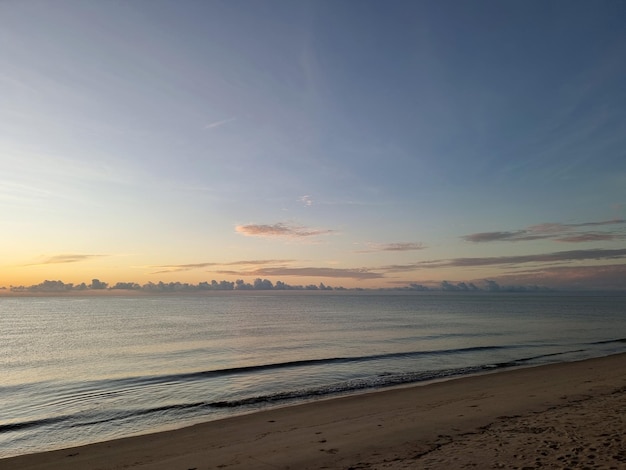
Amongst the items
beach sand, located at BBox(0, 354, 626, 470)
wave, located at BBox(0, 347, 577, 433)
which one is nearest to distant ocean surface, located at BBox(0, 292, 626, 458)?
wave, located at BBox(0, 347, 577, 433)

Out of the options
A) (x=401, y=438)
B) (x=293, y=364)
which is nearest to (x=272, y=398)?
(x=401, y=438)

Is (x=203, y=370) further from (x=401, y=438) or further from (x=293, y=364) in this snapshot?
(x=401, y=438)

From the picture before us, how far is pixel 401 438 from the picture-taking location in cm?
1240

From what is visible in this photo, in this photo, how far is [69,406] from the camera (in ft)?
66.6

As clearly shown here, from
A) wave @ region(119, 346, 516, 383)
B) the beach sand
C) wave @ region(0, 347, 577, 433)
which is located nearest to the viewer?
the beach sand

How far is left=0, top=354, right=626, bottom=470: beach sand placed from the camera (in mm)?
10039

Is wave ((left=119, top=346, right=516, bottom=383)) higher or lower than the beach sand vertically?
lower

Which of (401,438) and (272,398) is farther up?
(401,438)

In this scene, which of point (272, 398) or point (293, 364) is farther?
point (293, 364)

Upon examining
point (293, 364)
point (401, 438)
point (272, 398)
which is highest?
point (401, 438)

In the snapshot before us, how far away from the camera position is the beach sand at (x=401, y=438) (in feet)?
32.9

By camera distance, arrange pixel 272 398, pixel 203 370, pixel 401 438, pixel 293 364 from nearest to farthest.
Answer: pixel 401 438 < pixel 272 398 < pixel 203 370 < pixel 293 364

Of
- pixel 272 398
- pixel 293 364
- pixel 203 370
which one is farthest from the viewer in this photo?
pixel 293 364

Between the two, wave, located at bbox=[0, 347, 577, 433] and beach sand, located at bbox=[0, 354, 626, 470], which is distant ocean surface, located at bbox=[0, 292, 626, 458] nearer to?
wave, located at bbox=[0, 347, 577, 433]
